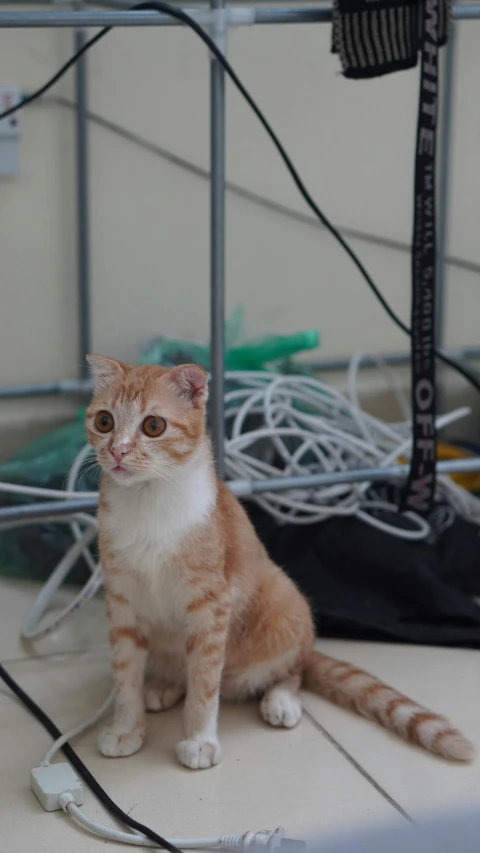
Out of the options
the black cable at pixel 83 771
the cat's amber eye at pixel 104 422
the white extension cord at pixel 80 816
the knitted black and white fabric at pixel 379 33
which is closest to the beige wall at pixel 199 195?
the knitted black and white fabric at pixel 379 33

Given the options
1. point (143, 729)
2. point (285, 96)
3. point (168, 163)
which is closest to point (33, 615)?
point (143, 729)

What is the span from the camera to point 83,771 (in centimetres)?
129

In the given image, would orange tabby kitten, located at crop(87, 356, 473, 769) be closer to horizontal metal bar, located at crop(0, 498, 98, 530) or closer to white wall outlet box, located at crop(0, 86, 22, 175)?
horizontal metal bar, located at crop(0, 498, 98, 530)

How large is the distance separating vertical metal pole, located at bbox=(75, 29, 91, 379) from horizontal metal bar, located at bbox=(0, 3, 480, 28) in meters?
0.69

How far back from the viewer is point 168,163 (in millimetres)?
2311

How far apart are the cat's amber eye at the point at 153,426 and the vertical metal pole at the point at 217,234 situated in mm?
401

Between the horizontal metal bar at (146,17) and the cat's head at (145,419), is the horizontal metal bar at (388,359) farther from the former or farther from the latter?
the cat's head at (145,419)

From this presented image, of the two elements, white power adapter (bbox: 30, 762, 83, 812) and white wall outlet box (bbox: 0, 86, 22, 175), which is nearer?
white power adapter (bbox: 30, 762, 83, 812)

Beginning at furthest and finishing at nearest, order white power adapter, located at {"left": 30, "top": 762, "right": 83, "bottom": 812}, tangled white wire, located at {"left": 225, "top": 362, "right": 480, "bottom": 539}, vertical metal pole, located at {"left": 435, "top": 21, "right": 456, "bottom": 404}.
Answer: vertical metal pole, located at {"left": 435, "top": 21, "right": 456, "bottom": 404} → tangled white wire, located at {"left": 225, "top": 362, "right": 480, "bottom": 539} → white power adapter, located at {"left": 30, "top": 762, "right": 83, "bottom": 812}

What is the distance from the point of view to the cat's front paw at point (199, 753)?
131cm

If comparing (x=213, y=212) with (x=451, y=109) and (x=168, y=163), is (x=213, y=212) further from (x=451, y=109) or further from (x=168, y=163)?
(x=451, y=109)

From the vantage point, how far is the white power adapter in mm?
1220

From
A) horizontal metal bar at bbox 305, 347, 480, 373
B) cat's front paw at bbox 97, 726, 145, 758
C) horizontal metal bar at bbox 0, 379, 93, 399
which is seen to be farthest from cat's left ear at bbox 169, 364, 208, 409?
horizontal metal bar at bbox 305, 347, 480, 373

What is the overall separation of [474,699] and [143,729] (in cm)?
51
